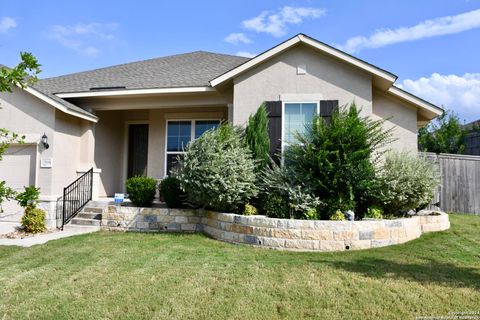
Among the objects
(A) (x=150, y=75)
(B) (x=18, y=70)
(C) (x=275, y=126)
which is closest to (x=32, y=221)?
(A) (x=150, y=75)

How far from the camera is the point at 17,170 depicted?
9.57m

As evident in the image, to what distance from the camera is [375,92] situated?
30.2 feet

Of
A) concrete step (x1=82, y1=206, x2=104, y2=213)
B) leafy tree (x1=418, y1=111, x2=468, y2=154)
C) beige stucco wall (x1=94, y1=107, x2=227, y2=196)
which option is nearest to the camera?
concrete step (x1=82, y1=206, x2=104, y2=213)

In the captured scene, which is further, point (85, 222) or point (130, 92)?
point (130, 92)

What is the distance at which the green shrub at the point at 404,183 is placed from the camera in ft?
23.8

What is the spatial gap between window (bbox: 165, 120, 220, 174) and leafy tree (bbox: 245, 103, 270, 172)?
2.89 m

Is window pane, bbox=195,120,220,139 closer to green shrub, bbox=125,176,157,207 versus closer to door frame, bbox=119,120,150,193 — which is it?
door frame, bbox=119,120,150,193

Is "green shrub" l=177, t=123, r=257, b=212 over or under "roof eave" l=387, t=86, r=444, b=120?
under

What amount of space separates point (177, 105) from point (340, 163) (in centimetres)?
552

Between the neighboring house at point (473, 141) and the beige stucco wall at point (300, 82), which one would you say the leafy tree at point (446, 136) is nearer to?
the neighboring house at point (473, 141)

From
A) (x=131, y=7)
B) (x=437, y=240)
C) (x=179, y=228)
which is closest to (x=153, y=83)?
(x=131, y=7)

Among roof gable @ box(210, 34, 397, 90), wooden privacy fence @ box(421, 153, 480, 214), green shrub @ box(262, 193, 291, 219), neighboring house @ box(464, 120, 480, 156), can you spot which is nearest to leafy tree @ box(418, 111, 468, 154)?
neighboring house @ box(464, 120, 480, 156)

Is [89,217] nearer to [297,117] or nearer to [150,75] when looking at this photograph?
[150,75]

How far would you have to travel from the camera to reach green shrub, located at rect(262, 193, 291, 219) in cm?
720
